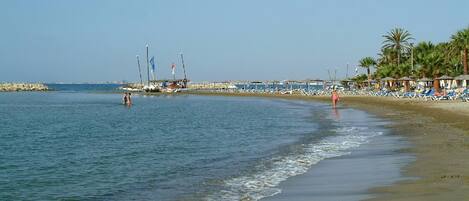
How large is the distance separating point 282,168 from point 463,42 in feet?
174

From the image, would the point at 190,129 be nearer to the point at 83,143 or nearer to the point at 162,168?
the point at 83,143

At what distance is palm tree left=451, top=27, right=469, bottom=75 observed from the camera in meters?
59.2

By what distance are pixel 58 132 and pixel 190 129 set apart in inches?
257

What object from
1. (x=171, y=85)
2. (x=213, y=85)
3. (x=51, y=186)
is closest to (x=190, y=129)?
(x=51, y=186)

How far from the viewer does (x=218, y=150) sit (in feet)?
65.4

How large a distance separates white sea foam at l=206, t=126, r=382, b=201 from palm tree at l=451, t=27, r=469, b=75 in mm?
39561

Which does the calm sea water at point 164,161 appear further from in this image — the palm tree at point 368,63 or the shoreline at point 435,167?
the palm tree at point 368,63

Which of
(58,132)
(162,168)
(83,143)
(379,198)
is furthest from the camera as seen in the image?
(58,132)

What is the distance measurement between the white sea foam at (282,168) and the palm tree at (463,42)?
39561mm

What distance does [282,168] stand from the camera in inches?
576

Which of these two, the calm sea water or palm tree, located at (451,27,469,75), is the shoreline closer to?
the calm sea water

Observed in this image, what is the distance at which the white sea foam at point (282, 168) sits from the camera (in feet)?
36.8

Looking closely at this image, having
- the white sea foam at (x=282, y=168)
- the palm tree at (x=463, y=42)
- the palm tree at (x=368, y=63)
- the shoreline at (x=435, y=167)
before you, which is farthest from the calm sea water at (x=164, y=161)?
the palm tree at (x=368, y=63)

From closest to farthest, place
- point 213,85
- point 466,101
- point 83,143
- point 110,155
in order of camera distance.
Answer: point 110,155 < point 83,143 < point 466,101 < point 213,85
